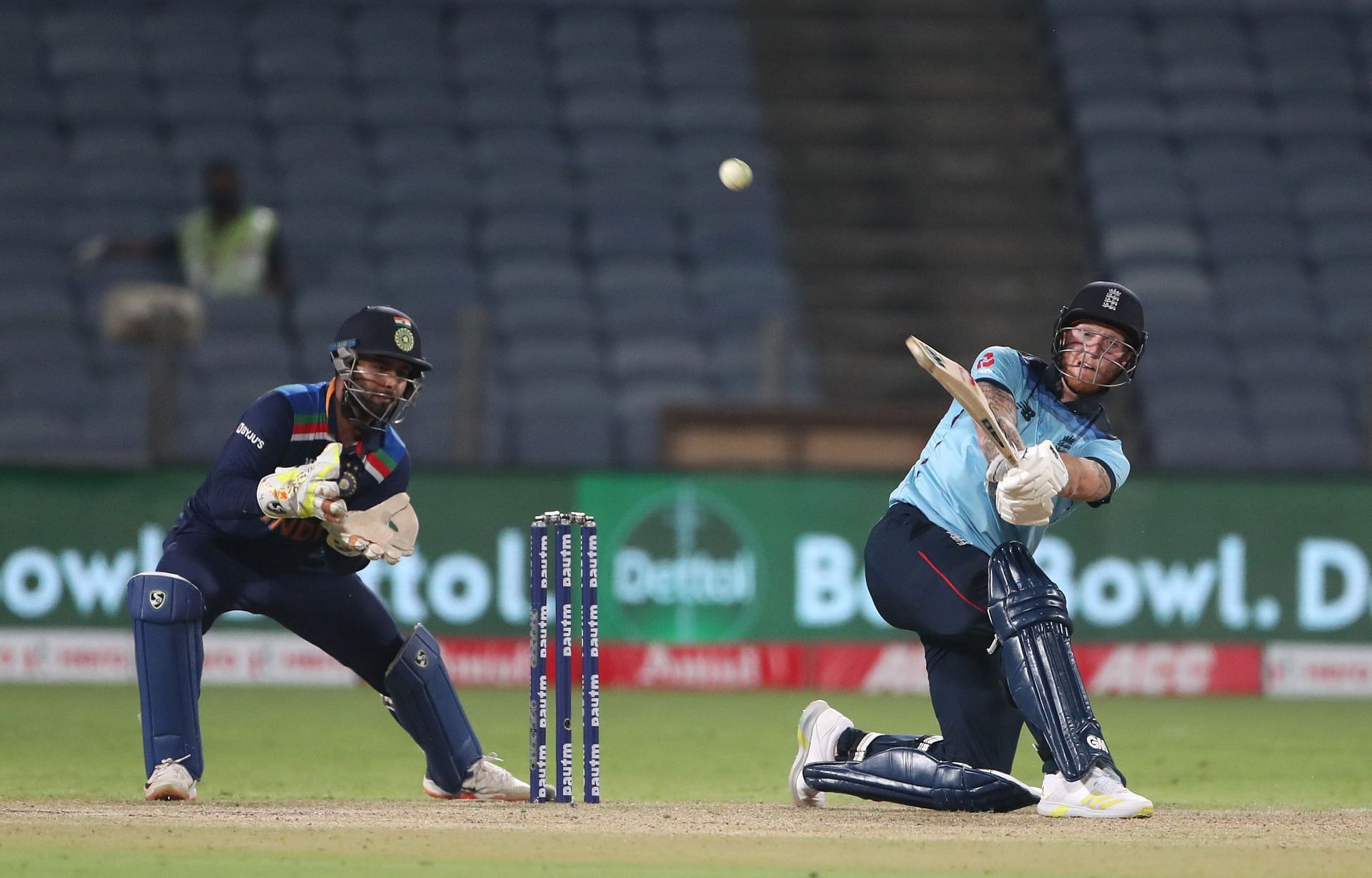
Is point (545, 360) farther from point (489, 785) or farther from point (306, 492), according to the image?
point (306, 492)

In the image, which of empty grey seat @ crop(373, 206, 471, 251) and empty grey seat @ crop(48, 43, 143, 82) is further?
empty grey seat @ crop(48, 43, 143, 82)

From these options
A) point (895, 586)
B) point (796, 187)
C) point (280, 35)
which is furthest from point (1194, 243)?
point (895, 586)

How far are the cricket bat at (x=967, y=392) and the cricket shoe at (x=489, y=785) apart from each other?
6.60 feet

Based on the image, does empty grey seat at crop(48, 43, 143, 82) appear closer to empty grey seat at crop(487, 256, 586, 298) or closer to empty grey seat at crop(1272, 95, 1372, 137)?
empty grey seat at crop(487, 256, 586, 298)

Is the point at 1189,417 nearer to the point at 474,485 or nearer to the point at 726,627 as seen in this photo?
the point at 726,627

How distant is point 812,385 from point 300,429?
7266 millimetres

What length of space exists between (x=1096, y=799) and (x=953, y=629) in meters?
0.69

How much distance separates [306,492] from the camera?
21.0ft

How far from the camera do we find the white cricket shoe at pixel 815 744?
22.2 ft

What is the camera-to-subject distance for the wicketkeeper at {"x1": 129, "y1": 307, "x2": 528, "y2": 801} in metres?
6.65

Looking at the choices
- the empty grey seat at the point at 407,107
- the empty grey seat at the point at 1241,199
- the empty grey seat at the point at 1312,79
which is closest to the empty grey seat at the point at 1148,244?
the empty grey seat at the point at 1241,199

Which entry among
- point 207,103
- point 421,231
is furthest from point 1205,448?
point 207,103

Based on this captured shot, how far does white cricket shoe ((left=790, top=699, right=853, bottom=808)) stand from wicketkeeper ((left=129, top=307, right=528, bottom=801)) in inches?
36.6

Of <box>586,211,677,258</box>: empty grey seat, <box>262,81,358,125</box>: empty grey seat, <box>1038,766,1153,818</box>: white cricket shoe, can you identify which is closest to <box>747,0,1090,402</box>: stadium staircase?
<box>586,211,677,258</box>: empty grey seat
